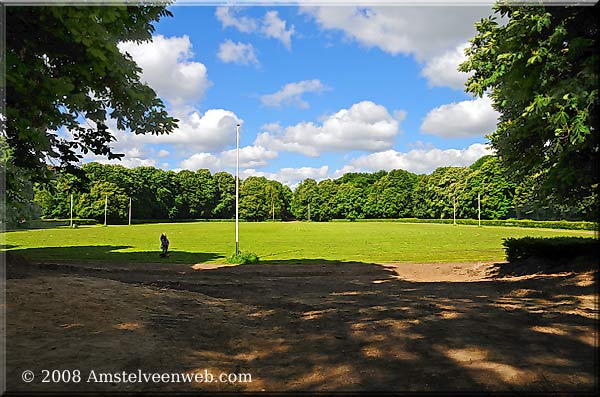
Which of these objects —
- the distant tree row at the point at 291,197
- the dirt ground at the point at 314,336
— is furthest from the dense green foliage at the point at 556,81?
the distant tree row at the point at 291,197

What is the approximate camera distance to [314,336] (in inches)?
305

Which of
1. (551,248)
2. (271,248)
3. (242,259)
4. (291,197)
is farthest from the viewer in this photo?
(291,197)

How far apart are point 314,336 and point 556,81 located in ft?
35.6

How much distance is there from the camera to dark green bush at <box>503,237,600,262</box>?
613 inches

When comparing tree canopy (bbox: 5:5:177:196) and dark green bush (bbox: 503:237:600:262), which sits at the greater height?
tree canopy (bbox: 5:5:177:196)

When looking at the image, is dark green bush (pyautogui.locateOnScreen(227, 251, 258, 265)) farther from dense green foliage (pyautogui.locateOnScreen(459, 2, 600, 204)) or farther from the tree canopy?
dense green foliage (pyautogui.locateOnScreen(459, 2, 600, 204))

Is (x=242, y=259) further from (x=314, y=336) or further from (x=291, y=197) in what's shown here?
(x=291, y=197)

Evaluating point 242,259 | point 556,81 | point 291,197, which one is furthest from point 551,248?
point 291,197

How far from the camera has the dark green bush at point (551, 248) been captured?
15575 mm

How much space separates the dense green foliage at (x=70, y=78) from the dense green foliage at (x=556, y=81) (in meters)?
10.7

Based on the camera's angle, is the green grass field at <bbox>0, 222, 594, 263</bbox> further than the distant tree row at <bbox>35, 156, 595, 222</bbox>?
No

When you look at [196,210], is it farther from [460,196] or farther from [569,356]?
[569,356]

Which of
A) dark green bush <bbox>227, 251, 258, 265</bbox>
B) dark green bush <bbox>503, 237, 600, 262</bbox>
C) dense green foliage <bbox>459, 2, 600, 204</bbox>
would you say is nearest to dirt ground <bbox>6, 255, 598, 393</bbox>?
dark green bush <bbox>503, 237, 600, 262</bbox>

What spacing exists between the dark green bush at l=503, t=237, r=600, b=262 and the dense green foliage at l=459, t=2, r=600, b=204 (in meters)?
2.66
